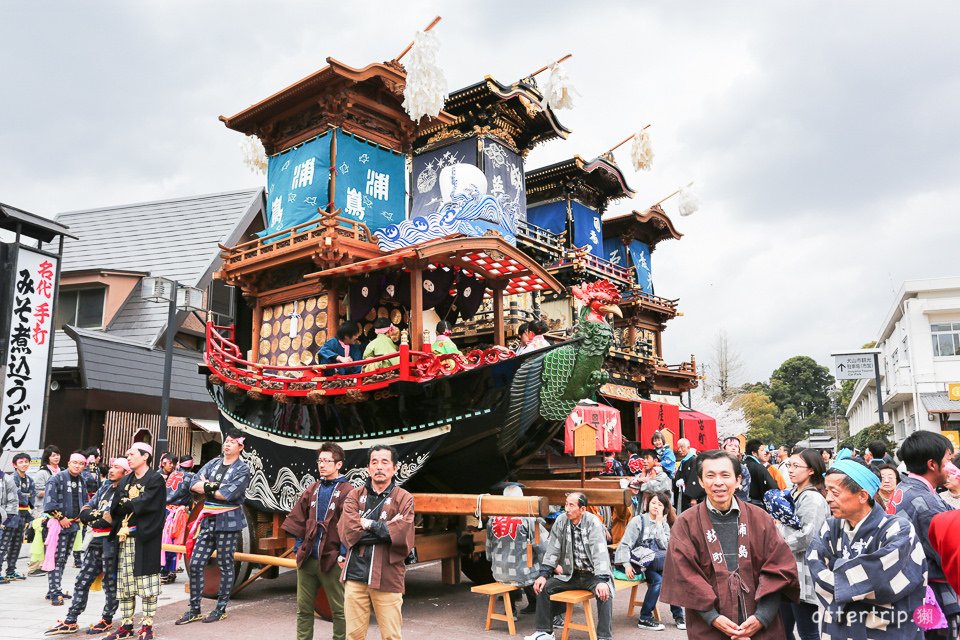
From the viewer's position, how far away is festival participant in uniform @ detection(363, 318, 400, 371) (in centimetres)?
859

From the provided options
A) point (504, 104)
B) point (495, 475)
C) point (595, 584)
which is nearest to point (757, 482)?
point (595, 584)

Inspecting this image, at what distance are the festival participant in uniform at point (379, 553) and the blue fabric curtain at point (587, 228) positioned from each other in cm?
1818

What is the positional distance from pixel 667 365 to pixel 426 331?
62.8ft

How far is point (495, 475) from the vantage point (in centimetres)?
845

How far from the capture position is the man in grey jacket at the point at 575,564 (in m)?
6.61

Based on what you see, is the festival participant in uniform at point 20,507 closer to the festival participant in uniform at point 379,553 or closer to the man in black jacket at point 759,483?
the festival participant in uniform at point 379,553

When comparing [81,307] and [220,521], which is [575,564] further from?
[81,307]

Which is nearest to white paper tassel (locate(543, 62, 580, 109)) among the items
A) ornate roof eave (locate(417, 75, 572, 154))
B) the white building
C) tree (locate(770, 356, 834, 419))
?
ornate roof eave (locate(417, 75, 572, 154))

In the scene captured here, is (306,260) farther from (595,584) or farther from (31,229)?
(31,229)

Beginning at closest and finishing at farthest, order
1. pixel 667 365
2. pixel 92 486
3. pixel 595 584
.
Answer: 1. pixel 595 584
2. pixel 92 486
3. pixel 667 365

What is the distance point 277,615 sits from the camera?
26.6ft

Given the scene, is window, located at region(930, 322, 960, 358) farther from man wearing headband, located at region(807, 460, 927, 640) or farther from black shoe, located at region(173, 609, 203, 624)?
black shoe, located at region(173, 609, 203, 624)

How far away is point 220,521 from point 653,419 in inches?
724

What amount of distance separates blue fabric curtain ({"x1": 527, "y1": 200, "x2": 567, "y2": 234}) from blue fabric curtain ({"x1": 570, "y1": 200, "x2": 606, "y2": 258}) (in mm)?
385
